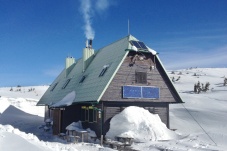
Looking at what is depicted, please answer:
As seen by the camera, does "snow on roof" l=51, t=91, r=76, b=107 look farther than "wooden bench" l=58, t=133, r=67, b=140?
Yes

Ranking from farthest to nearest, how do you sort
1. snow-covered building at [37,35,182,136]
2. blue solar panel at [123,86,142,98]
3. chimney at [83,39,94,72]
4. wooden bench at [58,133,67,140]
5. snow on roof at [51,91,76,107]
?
chimney at [83,39,94,72], snow on roof at [51,91,76,107], wooden bench at [58,133,67,140], blue solar panel at [123,86,142,98], snow-covered building at [37,35,182,136]

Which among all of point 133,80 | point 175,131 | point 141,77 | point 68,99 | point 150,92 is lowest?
point 175,131

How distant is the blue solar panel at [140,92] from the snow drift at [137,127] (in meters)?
1.09

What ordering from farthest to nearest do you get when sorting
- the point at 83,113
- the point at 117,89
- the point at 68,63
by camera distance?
the point at 68,63
the point at 83,113
the point at 117,89

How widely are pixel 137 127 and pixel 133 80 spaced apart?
13.5 feet

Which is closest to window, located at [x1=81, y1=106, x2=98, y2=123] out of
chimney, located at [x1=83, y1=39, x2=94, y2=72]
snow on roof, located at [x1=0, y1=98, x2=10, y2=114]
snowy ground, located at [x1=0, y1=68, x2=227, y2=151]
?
snowy ground, located at [x1=0, y1=68, x2=227, y2=151]

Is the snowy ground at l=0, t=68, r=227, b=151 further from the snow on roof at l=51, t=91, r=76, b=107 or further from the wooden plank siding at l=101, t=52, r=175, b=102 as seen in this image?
the snow on roof at l=51, t=91, r=76, b=107

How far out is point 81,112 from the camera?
995 inches

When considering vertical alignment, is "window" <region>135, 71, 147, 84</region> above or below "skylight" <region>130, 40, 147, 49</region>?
below

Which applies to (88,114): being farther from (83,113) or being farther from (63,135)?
(63,135)

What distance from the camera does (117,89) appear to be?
22000 mm

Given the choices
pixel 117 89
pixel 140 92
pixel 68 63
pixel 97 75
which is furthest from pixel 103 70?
pixel 68 63

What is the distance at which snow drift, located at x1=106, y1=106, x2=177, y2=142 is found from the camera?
20.0m

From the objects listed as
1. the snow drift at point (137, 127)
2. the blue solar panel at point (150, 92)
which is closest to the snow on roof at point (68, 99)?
the snow drift at point (137, 127)
